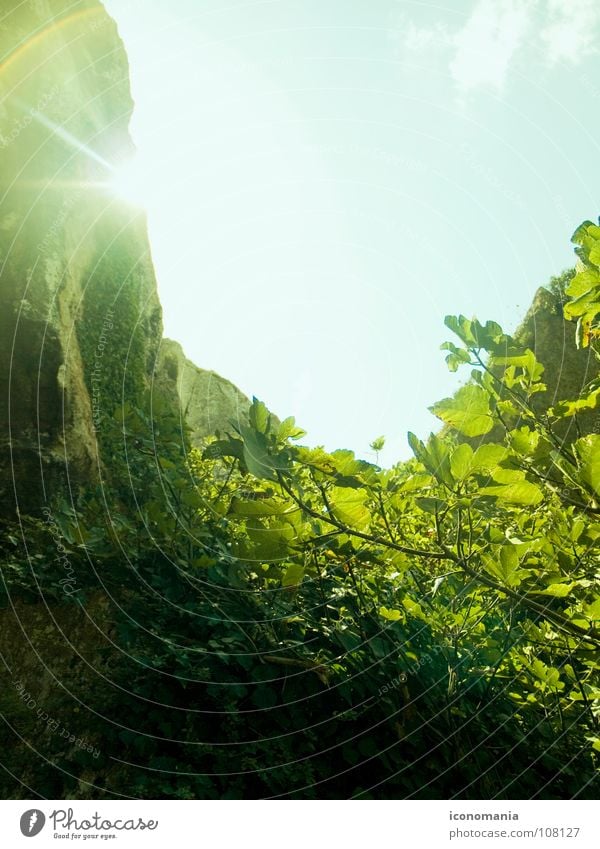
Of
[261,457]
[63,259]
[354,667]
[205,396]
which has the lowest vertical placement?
[354,667]

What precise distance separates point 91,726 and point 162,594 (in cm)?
54

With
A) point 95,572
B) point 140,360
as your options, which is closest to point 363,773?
point 95,572

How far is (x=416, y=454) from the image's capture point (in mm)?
979

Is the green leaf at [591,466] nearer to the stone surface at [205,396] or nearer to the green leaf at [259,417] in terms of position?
the green leaf at [259,417]

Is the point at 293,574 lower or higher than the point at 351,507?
lower

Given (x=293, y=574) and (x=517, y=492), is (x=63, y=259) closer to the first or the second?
(x=293, y=574)

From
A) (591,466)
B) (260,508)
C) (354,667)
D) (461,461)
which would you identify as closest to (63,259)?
(354,667)

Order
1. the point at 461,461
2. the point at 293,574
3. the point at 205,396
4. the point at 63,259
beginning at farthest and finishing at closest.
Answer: the point at 205,396
the point at 63,259
the point at 293,574
the point at 461,461

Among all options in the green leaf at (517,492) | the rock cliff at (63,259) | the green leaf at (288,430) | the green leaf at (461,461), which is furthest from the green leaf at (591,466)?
the rock cliff at (63,259)

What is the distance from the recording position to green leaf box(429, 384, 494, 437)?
102cm

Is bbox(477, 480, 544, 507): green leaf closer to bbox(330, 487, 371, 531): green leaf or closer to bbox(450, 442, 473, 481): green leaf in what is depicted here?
bbox(450, 442, 473, 481): green leaf

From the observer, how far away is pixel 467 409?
1031mm

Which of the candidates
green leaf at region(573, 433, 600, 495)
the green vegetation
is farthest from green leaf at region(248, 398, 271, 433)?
green leaf at region(573, 433, 600, 495)
